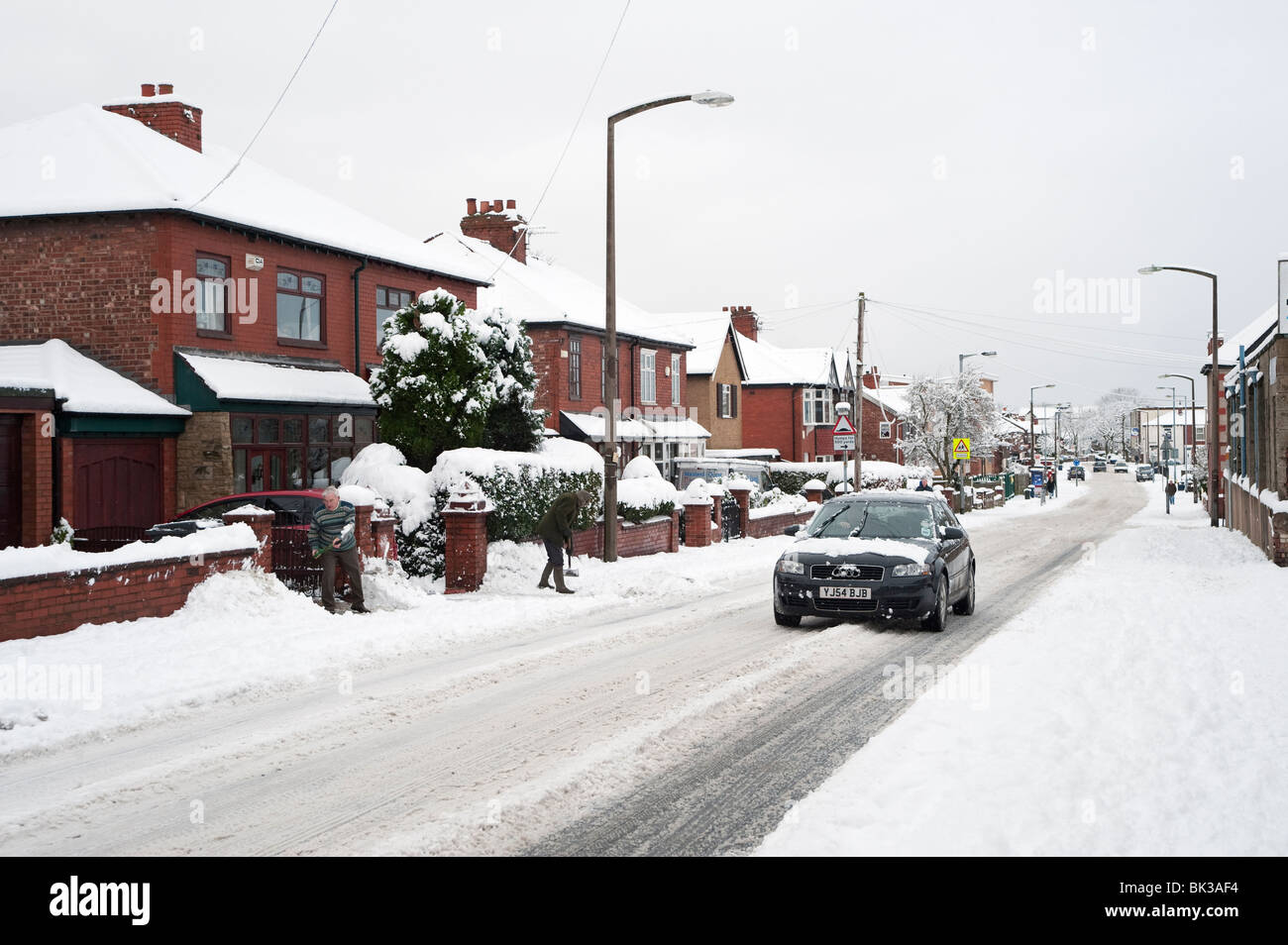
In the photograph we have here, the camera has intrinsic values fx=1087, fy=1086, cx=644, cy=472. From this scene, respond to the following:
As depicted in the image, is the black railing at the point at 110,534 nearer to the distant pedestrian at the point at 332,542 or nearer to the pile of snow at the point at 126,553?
the pile of snow at the point at 126,553

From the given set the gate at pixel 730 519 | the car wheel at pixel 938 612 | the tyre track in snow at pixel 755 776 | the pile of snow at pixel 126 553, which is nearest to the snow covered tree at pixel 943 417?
the gate at pixel 730 519

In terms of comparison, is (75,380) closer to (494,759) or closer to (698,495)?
(698,495)

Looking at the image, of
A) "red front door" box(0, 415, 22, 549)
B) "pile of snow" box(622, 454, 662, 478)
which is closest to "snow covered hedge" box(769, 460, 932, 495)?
"pile of snow" box(622, 454, 662, 478)

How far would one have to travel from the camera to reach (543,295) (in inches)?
1412

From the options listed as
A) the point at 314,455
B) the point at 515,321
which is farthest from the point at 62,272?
the point at 515,321

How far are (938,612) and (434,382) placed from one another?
1035 cm

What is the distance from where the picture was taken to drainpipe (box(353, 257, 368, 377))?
82.5ft

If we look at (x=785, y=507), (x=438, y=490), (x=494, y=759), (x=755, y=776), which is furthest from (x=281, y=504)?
(x=785, y=507)

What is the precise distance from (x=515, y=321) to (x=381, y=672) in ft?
40.6

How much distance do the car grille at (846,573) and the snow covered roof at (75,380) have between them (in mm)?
12638

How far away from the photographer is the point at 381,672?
33.5ft

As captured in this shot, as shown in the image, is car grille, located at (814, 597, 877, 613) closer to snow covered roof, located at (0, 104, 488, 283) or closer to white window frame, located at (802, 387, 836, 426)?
snow covered roof, located at (0, 104, 488, 283)

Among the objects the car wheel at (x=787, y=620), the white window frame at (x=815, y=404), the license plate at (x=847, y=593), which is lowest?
the car wheel at (x=787, y=620)

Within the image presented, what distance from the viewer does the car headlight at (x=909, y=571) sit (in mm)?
12305
